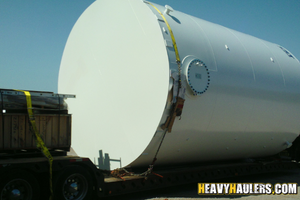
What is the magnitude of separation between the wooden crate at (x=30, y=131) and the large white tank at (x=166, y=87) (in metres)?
1.20

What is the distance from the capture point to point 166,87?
6.01 meters

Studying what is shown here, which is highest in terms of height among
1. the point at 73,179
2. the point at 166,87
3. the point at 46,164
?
the point at 166,87

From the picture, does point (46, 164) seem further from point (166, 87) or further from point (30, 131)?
point (166, 87)

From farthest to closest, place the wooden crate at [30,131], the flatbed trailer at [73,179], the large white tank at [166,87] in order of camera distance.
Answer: the large white tank at [166,87] < the wooden crate at [30,131] < the flatbed trailer at [73,179]

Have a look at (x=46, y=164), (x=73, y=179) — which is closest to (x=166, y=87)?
(x=73, y=179)

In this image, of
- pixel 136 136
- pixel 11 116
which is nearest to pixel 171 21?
pixel 136 136

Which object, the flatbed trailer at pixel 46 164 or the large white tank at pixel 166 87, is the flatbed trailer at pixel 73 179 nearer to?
the flatbed trailer at pixel 46 164

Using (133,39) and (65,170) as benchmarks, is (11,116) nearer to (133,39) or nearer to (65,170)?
(65,170)

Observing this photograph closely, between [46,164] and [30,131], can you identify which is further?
[30,131]

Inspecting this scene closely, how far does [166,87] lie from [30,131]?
106 inches

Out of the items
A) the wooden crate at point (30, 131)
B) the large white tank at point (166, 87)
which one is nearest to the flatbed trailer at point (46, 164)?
the wooden crate at point (30, 131)

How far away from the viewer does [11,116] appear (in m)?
5.51

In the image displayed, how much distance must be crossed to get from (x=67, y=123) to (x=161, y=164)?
7.67ft

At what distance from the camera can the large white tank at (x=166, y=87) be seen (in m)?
6.31
